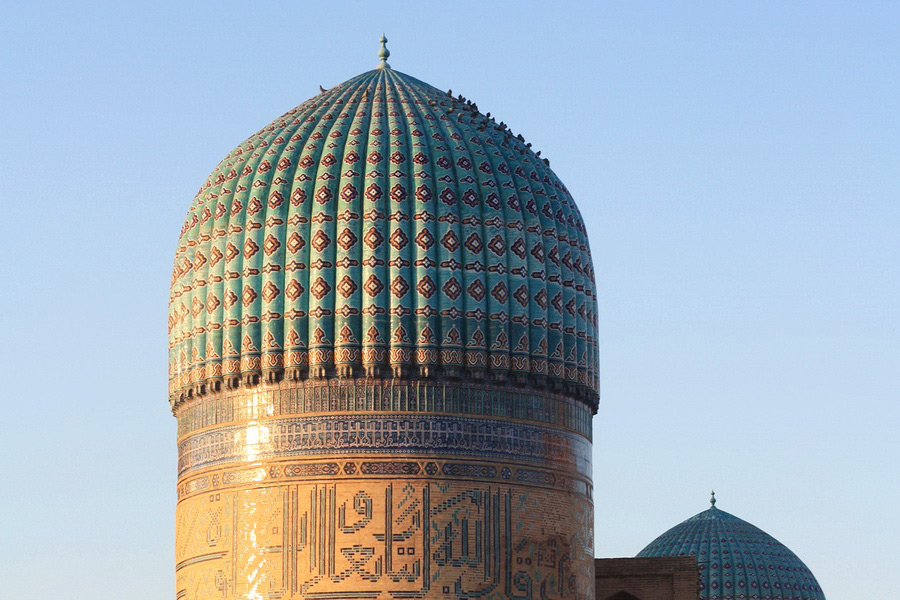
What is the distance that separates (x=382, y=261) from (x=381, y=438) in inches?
65.6

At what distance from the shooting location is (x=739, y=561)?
108 ft

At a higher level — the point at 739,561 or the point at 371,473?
the point at 739,561

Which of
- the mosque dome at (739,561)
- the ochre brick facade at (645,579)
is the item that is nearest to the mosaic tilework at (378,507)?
the ochre brick facade at (645,579)

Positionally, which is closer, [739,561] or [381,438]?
[381,438]

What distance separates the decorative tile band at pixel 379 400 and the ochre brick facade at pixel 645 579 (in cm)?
278

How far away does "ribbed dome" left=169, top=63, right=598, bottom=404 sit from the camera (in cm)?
2020

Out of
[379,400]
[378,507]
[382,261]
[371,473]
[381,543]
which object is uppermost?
[382,261]

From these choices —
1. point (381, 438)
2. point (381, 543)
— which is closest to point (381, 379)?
point (381, 438)

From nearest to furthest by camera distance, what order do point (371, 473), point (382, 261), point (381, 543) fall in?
point (381, 543)
point (371, 473)
point (382, 261)

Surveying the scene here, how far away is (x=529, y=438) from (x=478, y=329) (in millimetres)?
1198

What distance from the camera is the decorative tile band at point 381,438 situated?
20078 millimetres

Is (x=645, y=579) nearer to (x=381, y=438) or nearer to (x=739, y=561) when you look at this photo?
(x=381, y=438)

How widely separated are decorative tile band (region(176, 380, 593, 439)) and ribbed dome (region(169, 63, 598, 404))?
0.14m

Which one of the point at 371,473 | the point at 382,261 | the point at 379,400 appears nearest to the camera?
the point at 371,473
